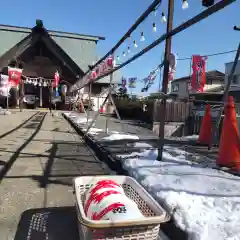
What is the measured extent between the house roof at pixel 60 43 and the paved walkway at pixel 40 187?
822 inches

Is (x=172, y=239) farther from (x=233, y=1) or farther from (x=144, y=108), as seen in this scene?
(x=144, y=108)

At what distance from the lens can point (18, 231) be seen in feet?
10.1

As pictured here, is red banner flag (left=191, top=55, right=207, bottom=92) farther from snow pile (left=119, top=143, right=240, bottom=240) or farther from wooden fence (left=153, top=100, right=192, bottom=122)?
snow pile (left=119, top=143, right=240, bottom=240)

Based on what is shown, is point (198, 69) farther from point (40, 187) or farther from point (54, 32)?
point (54, 32)

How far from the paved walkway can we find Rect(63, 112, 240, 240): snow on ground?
3.36 ft

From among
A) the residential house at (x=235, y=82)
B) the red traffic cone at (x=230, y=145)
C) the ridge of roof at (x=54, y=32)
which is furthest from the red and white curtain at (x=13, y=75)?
the residential house at (x=235, y=82)

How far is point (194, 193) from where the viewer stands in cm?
356

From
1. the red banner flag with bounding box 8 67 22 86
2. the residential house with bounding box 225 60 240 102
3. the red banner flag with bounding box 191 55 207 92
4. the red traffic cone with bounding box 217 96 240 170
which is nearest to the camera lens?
the red traffic cone with bounding box 217 96 240 170

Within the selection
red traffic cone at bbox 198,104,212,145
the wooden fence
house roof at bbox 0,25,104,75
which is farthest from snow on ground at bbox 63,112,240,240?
house roof at bbox 0,25,104,75

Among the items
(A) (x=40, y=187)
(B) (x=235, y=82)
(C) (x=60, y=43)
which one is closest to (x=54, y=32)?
(C) (x=60, y=43)

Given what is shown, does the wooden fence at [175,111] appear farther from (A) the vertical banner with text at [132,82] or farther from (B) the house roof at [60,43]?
(B) the house roof at [60,43]

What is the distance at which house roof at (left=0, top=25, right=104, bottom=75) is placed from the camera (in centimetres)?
2694

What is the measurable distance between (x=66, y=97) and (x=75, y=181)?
86.4 ft

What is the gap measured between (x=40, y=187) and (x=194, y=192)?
2.35 metres
